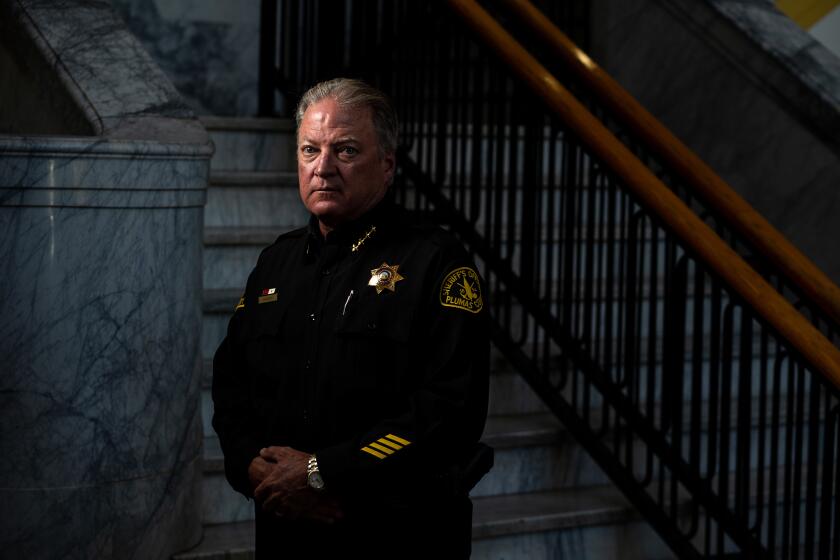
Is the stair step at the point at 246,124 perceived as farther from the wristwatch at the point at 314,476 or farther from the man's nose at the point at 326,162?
the wristwatch at the point at 314,476

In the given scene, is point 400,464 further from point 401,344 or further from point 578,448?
point 578,448

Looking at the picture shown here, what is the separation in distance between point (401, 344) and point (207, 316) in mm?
1969

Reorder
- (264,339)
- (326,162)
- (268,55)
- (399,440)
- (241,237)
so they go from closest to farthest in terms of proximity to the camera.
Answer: (399,440) < (326,162) < (264,339) < (241,237) < (268,55)

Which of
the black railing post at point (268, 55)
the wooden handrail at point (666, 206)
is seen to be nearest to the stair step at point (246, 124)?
the black railing post at point (268, 55)

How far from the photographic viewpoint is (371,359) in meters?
2.34

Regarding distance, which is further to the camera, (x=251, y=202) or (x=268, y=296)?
(x=251, y=202)

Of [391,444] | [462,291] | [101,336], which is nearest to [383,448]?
[391,444]

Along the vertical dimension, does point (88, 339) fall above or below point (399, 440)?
below

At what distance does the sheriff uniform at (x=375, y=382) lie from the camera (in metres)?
2.28

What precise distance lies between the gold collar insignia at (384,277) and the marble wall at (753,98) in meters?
3.07

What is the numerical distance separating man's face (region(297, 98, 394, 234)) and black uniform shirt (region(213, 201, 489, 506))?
7 cm

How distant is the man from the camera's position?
7.52ft

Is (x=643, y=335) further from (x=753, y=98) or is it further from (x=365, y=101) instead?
(x=365, y=101)

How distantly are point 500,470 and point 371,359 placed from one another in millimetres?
1860
